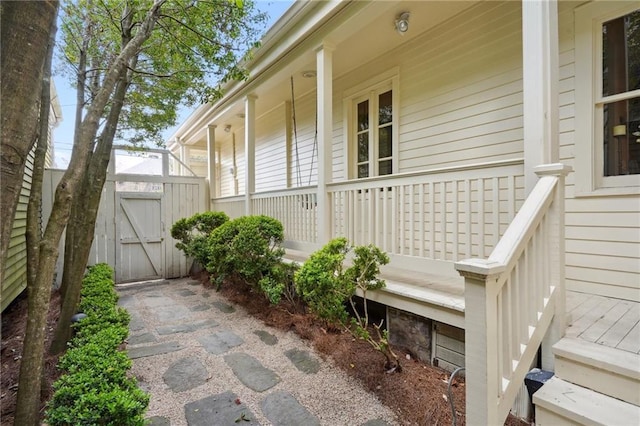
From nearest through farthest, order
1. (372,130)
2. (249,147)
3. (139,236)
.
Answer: (372,130), (249,147), (139,236)

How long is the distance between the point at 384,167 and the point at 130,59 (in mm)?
3558

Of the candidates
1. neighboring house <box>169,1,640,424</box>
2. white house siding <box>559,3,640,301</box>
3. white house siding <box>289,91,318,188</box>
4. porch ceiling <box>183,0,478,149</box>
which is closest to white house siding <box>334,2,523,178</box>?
neighboring house <box>169,1,640,424</box>

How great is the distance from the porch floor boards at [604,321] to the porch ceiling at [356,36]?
334cm

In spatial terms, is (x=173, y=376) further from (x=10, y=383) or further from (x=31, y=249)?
(x=31, y=249)

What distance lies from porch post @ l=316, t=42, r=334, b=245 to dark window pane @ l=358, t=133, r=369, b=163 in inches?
56.9

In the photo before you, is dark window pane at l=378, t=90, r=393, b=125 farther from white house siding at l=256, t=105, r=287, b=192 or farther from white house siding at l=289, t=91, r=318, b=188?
white house siding at l=256, t=105, r=287, b=192

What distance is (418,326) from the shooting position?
279cm

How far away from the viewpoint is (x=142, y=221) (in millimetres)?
6848

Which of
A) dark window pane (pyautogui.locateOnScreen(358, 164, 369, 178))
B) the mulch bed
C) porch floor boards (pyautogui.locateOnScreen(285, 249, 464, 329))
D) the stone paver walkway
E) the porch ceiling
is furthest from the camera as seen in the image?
dark window pane (pyautogui.locateOnScreen(358, 164, 369, 178))

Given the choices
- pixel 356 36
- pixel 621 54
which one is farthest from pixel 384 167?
pixel 621 54

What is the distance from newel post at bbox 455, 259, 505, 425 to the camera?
1.45 meters

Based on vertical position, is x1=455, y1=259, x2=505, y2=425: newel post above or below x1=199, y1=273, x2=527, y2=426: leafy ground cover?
above

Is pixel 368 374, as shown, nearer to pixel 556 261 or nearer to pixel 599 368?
pixel 599 368

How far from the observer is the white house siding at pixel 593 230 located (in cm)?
270
